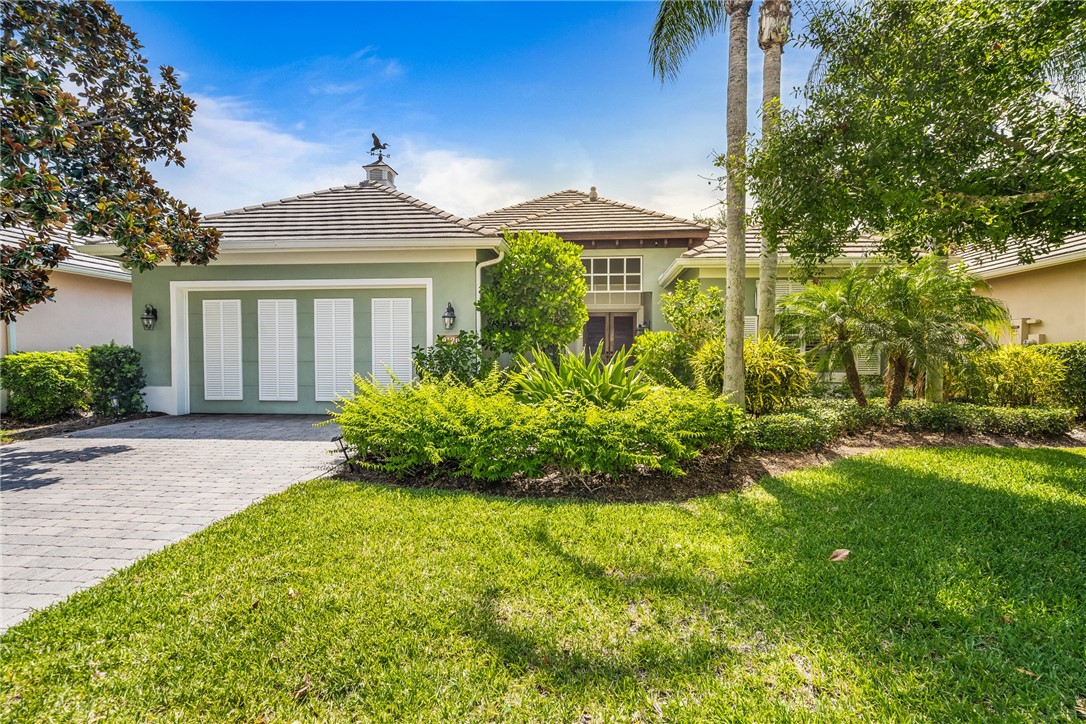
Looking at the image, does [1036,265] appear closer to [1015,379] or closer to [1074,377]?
[1074,377]

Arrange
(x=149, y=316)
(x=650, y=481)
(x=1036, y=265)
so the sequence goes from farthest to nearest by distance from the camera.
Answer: (x=1036, y=265)
(x=149, y=316)
(x=650, y=481)

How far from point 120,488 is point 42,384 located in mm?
6878

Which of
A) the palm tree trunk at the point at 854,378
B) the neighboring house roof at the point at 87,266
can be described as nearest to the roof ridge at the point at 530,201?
the neighboring house roof at the point at 87,266

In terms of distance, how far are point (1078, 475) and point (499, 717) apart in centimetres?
774

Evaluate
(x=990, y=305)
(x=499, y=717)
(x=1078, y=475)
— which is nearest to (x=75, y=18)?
(x=499, y=717)

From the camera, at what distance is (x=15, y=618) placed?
9.71 ft

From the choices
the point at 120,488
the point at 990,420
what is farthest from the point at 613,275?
the point at 120,488

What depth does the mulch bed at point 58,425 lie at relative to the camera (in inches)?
343

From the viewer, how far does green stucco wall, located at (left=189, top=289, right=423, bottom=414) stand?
10578 mm

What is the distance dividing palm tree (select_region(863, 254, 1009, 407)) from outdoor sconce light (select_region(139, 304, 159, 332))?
14545 mm

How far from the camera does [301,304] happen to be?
10.7 metres

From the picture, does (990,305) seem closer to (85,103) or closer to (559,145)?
(559,145)

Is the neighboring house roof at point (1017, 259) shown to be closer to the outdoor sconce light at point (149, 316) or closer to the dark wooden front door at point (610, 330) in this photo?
the dark wooden front door at point (610, 330)

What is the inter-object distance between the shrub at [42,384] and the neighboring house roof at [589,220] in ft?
34.0
